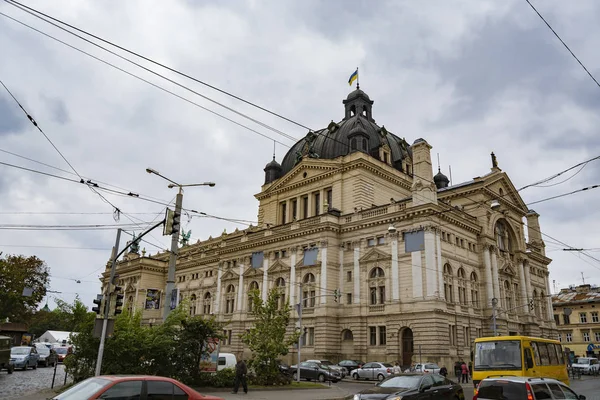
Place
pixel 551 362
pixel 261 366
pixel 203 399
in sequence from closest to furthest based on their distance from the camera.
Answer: pixel 203 399 → pixel 551 362 → pixel 261 366

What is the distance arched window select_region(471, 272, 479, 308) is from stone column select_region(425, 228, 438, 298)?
28.2 ft

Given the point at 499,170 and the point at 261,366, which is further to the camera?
the point at 499,170

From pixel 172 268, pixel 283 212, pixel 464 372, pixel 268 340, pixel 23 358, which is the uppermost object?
pixel 283 212

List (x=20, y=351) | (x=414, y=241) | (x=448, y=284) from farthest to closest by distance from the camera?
(x=448, y=284) → (x=414, y=241) → (x=20, y=351)

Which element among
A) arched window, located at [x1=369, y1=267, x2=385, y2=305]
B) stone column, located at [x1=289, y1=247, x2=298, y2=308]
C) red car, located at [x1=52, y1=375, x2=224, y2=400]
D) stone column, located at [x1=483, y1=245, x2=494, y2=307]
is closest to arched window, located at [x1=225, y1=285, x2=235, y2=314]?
stone column, located at [x1=289, y1=247, x2=298, y2=308]

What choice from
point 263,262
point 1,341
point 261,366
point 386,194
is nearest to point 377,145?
point 386,194

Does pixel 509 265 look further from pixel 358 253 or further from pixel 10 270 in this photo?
pixel 10 270

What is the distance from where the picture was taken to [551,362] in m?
24.1

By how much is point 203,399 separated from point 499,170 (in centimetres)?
5397

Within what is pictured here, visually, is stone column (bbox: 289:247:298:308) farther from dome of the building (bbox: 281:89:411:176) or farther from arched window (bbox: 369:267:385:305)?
dome of the building (bbox: 281:89:411:176)

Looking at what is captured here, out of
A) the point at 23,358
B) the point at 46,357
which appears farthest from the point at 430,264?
the point at 46,357

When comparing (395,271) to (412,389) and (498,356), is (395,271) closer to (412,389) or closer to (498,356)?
(498,356)

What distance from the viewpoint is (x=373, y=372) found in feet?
123

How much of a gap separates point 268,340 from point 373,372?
12.2 metres
